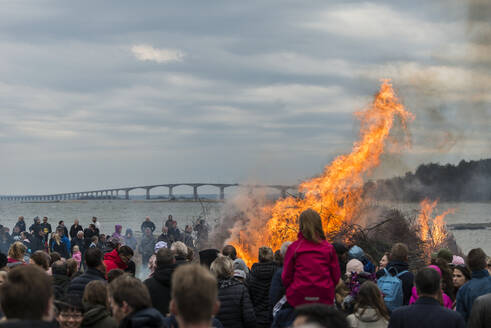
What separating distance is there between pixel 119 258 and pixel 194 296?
22.0 ft

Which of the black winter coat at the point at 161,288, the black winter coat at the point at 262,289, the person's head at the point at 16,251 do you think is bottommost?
the black winter coat at the point at 262,289

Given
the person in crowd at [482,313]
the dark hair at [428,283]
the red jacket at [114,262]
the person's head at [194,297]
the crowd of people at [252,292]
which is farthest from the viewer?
the red jacket at [114,262]

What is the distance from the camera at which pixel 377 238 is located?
2008 cm

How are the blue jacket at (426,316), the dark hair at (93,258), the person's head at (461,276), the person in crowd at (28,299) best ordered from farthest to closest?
the person's head at (461,276) < the dark hair at (93,258) < the blue jacket at (426,316) < the person in crowd at (28,299)

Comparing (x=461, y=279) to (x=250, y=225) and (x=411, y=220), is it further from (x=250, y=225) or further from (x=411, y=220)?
(x=411, y=220)

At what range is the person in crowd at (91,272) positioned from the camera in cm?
783

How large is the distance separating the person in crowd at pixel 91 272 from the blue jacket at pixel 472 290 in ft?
14.2

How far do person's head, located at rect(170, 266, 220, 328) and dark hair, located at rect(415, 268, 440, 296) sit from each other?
296 centimetres

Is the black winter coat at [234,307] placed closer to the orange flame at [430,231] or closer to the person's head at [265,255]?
the person's head at [265,255]

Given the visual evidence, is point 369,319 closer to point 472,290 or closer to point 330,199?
point 472,290

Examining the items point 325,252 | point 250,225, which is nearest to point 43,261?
point 325,252

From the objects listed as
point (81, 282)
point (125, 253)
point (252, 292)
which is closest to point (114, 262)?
point (125, 253)

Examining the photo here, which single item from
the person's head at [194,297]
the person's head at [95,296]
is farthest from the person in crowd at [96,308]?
the person's head at [194,297]

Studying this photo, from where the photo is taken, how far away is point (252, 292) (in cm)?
950
